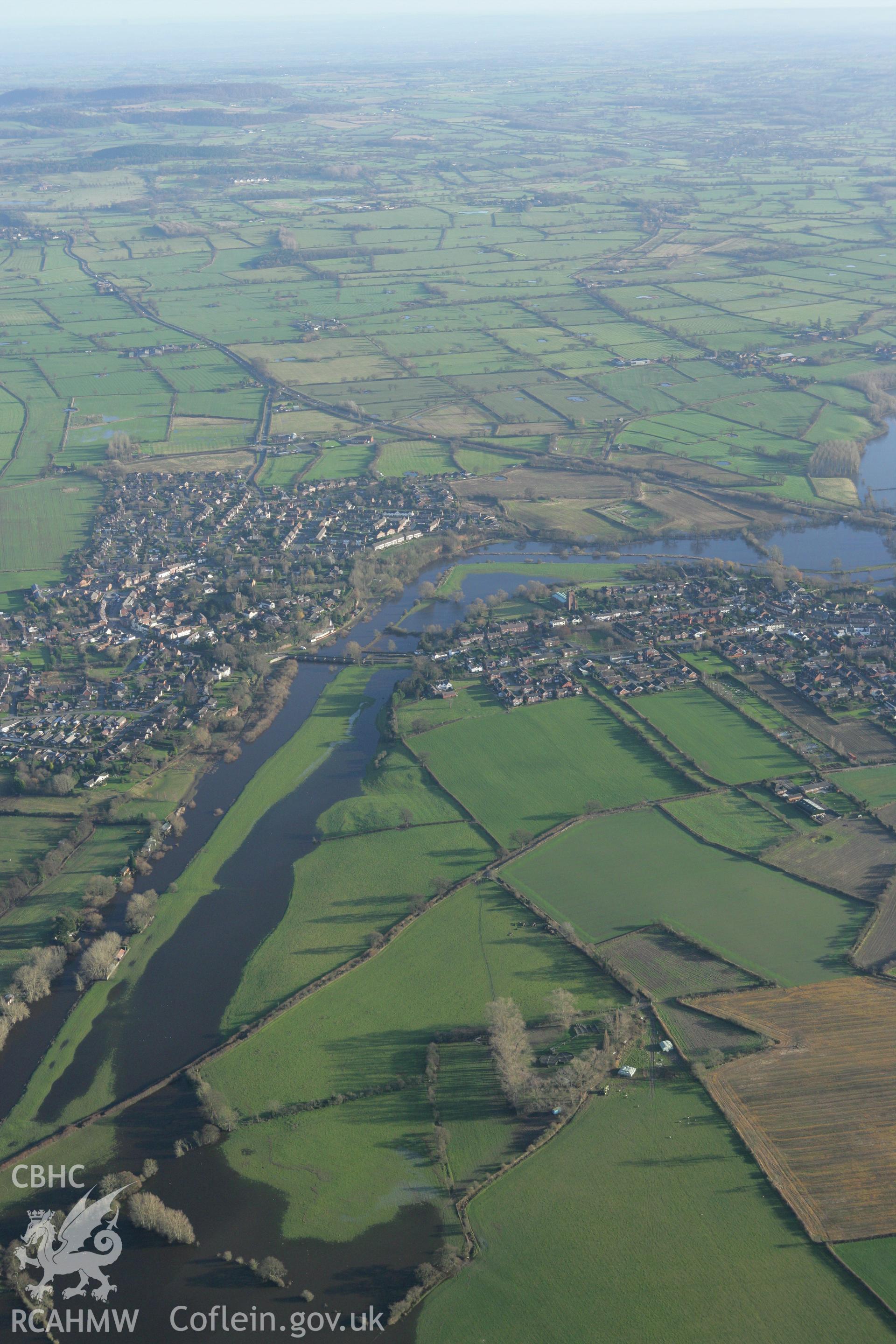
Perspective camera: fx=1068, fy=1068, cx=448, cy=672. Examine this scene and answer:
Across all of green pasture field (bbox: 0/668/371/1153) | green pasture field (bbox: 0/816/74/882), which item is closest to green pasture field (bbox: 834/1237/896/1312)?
green pasture field (bbox: 0/668/371/1153)

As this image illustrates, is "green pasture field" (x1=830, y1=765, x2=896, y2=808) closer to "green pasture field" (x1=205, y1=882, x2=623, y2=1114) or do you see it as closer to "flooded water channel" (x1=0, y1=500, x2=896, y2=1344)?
"green pasture field" (x1=205, y1=882, x2=623, y2=1114)

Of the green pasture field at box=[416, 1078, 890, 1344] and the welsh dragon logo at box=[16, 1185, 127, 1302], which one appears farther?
the welsh dragon logo at box=[16, 1185, 127, 1302]

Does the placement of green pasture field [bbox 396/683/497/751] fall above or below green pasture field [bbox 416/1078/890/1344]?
above

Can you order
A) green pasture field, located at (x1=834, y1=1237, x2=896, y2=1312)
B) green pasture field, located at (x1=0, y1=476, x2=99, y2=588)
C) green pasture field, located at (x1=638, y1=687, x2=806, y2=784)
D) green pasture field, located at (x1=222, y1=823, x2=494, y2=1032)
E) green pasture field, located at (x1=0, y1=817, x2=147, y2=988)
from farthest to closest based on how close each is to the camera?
green pasture field, located at (x1=0, y1=476, x2=99, y2=588) < green pasture field, located at (x1=638, y1=687, x2=806, y2=784) < green pasture field, located at (x1=0, y1=817, x2=147, y2=988) < green pasture field, located at (x1=222, y1=823, x2=494, y2=1032) < green pasture field, located at (x1=834, y1=1237, x2=896, y2=1312)

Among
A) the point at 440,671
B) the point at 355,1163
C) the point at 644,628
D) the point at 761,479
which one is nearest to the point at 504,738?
the point at 440,671

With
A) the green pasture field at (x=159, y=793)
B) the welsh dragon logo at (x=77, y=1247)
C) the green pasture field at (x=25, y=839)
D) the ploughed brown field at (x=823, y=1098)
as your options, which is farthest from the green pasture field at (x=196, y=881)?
the ploughed brown field at (x=823, y=1098)

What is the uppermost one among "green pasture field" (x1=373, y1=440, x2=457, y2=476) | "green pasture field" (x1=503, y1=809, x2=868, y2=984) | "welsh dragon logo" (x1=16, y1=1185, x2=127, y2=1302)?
"green pasture field" (x1=373, y1=440, x2=457, y2=476)

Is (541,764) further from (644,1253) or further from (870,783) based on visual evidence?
(644,1253)

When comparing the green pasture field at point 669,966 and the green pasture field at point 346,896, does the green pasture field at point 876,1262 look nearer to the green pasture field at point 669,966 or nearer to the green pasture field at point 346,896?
the green pasture field at point 669,966
